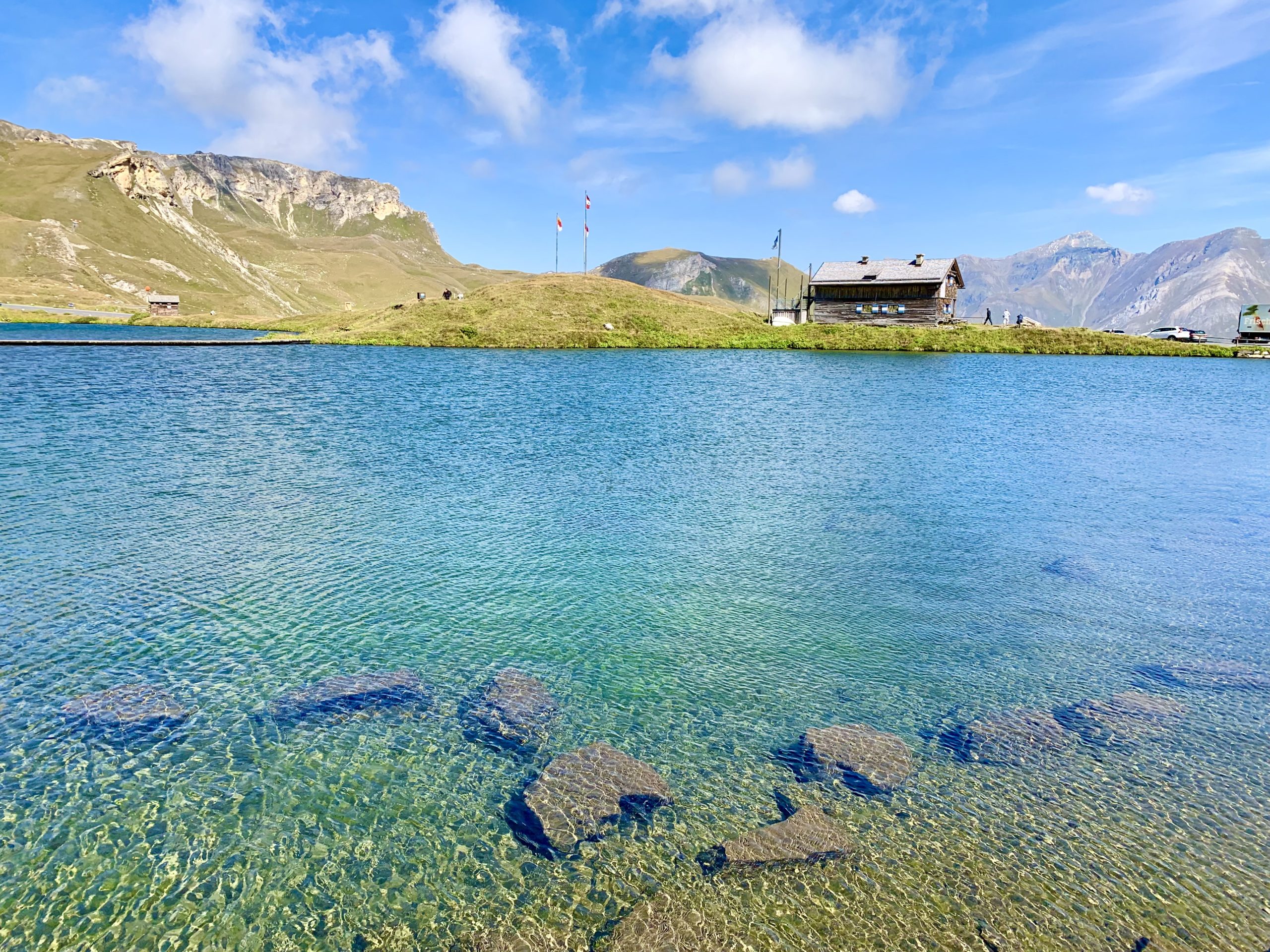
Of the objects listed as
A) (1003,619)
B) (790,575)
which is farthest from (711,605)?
(1003,619)

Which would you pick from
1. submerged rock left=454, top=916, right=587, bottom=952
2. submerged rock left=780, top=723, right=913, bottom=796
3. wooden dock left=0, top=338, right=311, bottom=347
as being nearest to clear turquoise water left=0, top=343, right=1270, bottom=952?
submerged rock left=454, top=916, right=587, bottom=952

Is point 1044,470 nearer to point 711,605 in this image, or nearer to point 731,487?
point 731,487

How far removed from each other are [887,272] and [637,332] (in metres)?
41.7

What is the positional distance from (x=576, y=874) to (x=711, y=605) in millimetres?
9128

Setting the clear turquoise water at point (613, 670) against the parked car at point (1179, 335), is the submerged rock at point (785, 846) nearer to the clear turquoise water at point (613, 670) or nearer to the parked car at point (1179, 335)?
the clear turquoise water at point (613, 670)

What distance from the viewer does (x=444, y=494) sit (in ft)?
86.7

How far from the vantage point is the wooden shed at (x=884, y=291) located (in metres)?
112

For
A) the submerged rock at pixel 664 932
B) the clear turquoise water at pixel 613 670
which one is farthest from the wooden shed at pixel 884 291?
the submerged rock at pixel 664 932

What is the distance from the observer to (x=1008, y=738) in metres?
12.1

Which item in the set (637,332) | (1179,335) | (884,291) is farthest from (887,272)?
(1179,335)

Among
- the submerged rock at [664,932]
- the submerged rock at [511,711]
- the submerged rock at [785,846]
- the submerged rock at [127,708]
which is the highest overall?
the submerged rock at [127,708]

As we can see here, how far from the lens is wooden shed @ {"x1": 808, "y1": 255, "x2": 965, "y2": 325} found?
4397 inches

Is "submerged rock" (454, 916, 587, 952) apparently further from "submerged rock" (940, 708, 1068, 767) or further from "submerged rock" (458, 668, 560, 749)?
"submerged rock" (940, 708, 1068, 767)

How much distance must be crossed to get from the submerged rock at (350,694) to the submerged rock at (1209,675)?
14.5 metres
